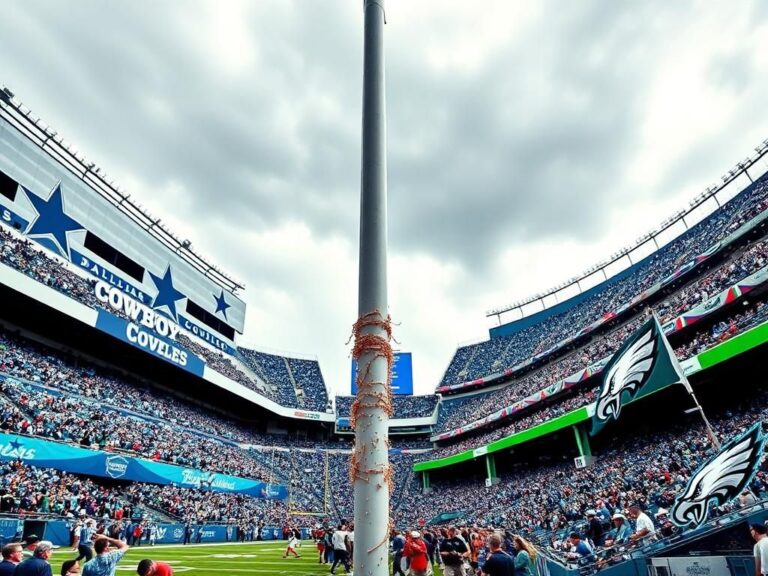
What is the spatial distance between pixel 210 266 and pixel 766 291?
43.8 meters

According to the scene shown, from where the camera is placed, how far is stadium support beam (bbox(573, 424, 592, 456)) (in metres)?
31.0

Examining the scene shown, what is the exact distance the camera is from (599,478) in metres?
25.3

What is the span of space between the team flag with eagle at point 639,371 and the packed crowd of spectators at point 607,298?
23.0 m

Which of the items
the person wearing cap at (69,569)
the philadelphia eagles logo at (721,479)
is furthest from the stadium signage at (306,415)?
the person wearing cap at (69,569)

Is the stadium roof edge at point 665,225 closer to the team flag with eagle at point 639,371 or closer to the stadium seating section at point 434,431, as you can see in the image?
the stadium seating section at point 434,431

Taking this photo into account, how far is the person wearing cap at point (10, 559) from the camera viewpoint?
5.15 meters

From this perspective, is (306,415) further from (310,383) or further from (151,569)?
(151,569)

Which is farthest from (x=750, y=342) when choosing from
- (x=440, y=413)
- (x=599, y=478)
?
(x=440, y=413)

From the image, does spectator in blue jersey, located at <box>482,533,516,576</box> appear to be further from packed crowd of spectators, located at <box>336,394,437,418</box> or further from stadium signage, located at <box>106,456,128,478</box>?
packed crowd of spectators, located at <box>336,394,437,418</box>

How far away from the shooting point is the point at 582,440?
1231 inches

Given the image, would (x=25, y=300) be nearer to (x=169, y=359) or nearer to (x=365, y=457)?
(x=169, y=359)

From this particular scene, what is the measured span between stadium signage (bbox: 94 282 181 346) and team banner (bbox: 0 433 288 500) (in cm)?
1054

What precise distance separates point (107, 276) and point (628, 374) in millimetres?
35290

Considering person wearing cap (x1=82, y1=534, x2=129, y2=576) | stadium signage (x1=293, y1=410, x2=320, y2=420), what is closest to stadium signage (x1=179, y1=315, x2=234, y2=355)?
stadium signage (x1=293, y1=410, x2=320, y2=420)
